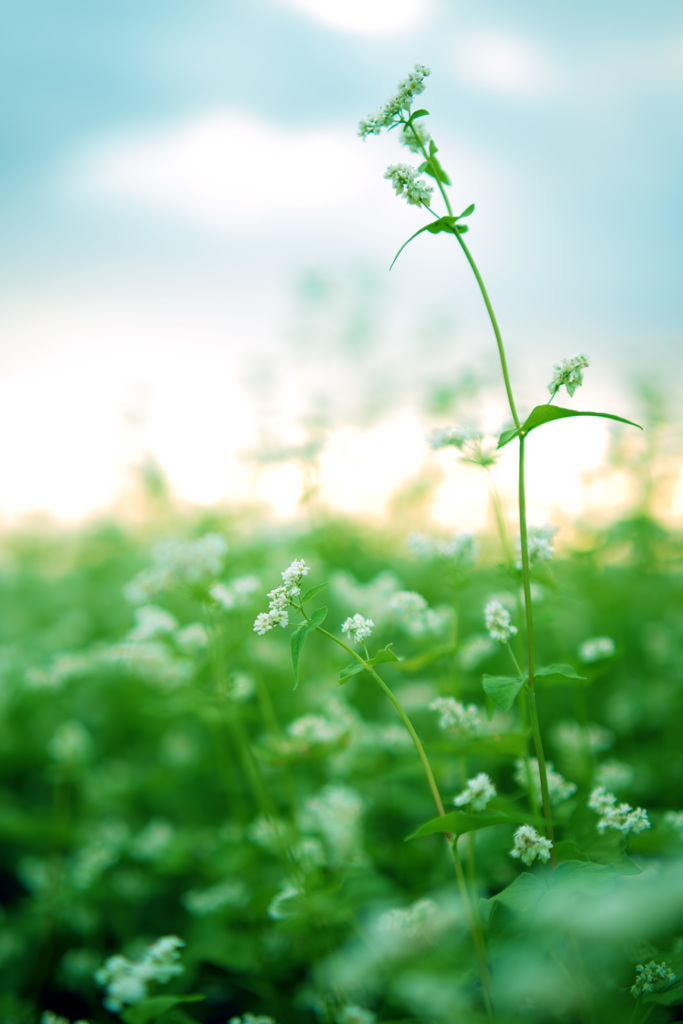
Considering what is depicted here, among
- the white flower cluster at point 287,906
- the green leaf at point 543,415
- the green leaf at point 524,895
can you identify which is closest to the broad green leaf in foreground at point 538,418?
the green leaf at point 543,415

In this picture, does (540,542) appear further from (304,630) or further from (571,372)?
(304,630)

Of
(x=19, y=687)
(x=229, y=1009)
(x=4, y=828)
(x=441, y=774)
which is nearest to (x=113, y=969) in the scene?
(x=229, y=1009)

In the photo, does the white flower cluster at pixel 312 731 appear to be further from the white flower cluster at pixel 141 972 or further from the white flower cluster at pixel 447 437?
the white flower cluster at pixel 447 437

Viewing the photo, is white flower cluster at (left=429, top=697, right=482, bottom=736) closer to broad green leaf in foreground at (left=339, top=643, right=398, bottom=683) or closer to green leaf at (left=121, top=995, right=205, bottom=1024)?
broad green leaf in foreground at (left=339, top=643, right=398, bottom=683)

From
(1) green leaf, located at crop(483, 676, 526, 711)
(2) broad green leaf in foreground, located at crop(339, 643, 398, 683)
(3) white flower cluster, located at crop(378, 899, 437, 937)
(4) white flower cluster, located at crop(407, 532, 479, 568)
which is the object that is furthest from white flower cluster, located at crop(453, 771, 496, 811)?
(4) white flower cluster, located at crop(407, 532, 479, 568)

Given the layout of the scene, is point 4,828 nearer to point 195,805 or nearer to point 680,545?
point 195,805

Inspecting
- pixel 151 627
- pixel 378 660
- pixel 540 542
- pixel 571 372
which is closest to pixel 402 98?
pixel 571 372

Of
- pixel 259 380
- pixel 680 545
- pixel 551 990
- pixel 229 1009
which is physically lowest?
pixel 551 990
